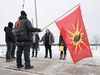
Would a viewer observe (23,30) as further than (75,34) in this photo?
No

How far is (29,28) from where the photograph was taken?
102 inches

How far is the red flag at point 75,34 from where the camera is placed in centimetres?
271

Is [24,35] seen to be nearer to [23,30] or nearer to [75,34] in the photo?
[23,30]

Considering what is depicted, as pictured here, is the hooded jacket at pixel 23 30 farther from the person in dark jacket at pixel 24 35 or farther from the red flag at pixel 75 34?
the red flag at pixel 75 34

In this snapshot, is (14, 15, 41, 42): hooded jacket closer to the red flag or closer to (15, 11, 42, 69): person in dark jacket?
(15, 11, 42, 69): person in dark jacket

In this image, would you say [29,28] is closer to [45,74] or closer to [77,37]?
[45,74]

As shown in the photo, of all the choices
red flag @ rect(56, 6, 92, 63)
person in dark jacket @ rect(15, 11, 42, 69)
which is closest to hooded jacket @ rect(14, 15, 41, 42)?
person in dark jacket @ rect(15, 11, 42, 69)

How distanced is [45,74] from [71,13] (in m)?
2.23

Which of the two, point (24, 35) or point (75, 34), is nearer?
point (24, 35)

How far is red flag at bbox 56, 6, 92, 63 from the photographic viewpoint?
2.71 metres

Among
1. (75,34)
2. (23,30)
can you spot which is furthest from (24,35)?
(75,34)

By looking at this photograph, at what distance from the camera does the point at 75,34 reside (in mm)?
2828

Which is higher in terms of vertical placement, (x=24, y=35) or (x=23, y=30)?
(x=23, y=30)

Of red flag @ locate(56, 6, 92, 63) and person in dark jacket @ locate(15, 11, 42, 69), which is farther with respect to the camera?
red flag @ locate(56, 6, 92, 63)
